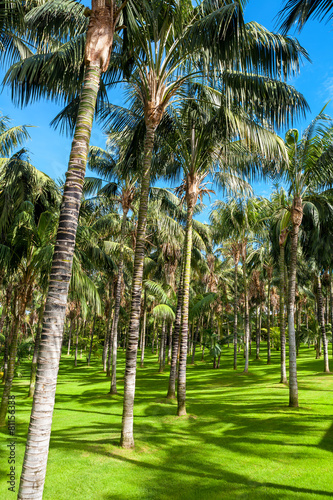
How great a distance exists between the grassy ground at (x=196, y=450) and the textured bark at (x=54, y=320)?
3.37 m

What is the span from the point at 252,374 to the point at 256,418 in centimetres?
1229

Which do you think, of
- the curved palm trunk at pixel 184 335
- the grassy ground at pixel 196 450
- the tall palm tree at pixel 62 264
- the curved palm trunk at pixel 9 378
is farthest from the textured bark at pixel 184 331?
the tall palm tree at pixel 62 264

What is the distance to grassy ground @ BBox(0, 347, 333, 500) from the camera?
6754 mm

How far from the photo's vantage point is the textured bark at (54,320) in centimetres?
385

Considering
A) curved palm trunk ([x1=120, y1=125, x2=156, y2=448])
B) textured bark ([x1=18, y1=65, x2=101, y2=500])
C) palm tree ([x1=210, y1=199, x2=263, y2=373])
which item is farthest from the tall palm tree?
palm tree ([x1=210, y1=199, x2=263, y2=373])

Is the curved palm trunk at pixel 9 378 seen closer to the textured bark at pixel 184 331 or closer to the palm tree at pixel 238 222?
the textured bark at pixel 184 331

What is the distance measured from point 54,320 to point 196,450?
6824 mm

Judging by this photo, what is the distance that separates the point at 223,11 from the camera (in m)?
6.46

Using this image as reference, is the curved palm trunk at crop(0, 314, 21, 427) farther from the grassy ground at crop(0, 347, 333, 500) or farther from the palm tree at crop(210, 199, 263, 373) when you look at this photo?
the palm tree at crop(210, 199, 263, 373)

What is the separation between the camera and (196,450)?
29.5 feet

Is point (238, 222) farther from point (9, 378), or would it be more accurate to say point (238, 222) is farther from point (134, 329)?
point (9, 378)

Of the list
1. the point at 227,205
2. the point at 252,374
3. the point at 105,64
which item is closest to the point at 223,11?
the point at 105,64

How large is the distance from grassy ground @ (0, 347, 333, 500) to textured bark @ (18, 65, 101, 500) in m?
3.37

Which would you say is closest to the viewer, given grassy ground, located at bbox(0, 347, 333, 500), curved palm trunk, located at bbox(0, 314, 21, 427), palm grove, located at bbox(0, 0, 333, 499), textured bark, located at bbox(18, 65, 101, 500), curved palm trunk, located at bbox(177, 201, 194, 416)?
textured bark, located at bbox(18, 65, 101, 500)
